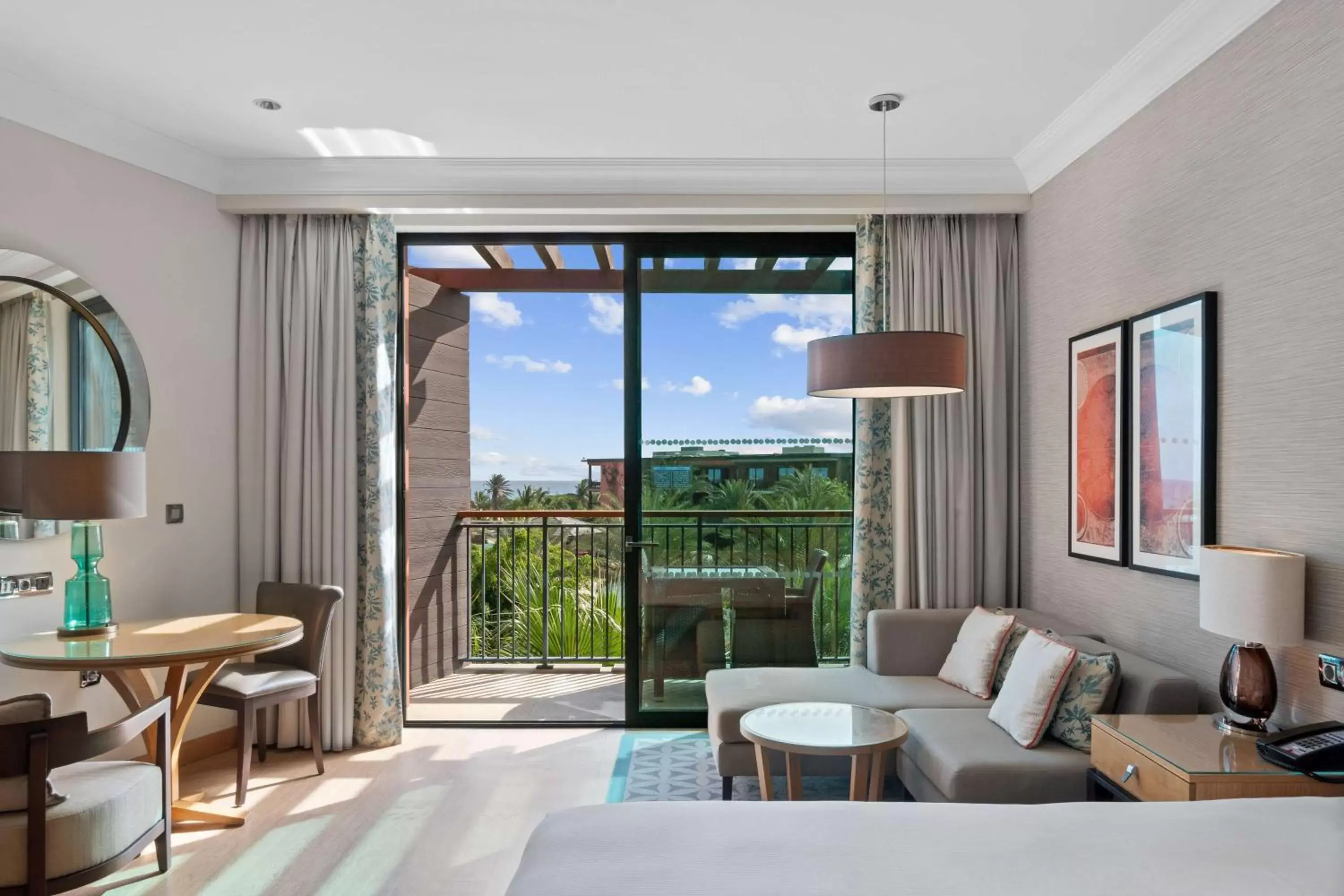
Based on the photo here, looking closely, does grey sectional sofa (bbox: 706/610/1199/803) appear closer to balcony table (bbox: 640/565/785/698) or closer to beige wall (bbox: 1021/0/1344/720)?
beige wall (bbox: 1021/0/1344/720)

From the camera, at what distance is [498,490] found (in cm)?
637

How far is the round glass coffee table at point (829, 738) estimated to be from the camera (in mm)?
2730

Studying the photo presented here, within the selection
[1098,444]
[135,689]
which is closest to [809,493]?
[1098,444]

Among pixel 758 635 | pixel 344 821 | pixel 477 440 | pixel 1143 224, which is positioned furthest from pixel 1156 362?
pixel 477 440

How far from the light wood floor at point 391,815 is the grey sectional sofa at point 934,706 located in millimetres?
726

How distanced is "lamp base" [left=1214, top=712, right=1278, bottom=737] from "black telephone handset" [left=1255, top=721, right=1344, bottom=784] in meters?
0.12

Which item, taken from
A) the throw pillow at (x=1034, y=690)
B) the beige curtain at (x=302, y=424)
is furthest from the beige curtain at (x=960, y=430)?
the beige curtain at (x=302, y=424)

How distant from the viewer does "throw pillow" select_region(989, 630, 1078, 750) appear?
2797mm

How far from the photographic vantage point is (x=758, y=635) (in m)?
4.44

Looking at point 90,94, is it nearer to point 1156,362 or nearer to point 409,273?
point 409,273

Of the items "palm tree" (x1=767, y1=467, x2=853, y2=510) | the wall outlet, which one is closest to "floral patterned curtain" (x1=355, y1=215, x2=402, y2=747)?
"palm tree" (x1=767, y1=467, x2=853, y2=510)

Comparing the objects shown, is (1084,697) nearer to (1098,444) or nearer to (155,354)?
(1098,444)

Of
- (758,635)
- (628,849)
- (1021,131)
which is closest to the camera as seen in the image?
(628,849)

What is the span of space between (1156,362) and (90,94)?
166 inches
